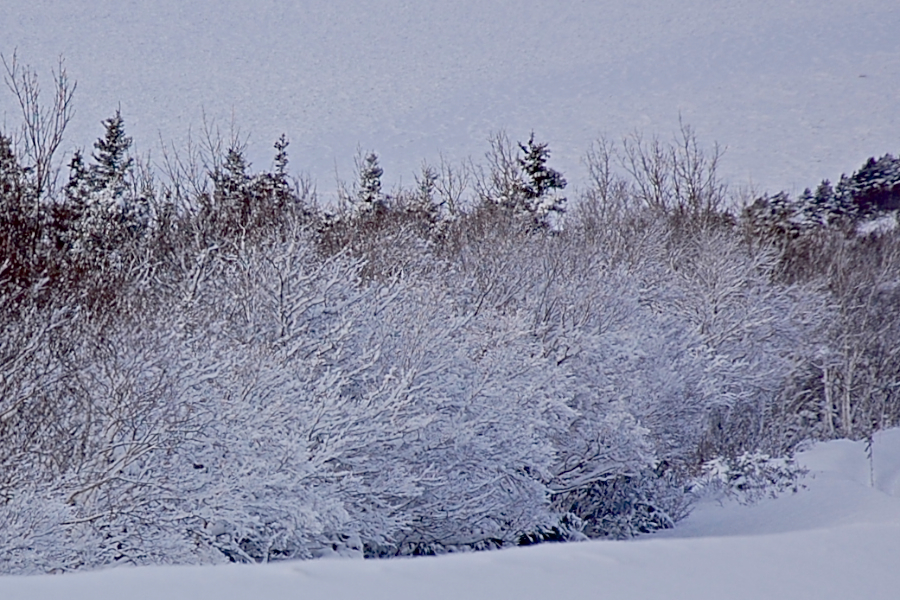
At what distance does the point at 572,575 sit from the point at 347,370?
8.51 m

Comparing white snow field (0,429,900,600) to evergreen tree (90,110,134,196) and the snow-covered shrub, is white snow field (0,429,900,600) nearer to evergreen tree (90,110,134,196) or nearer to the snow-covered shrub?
the snow-covered shrub

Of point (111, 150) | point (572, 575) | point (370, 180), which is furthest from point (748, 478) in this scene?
point (111, 150)

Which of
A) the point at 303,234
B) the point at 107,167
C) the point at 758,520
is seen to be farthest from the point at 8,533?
the point at 107,167

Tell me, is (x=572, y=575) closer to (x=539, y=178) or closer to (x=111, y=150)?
(x=539, y=178)

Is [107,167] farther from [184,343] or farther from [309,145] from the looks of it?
[184,343]

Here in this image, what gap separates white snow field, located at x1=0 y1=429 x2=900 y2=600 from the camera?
2.65 metres

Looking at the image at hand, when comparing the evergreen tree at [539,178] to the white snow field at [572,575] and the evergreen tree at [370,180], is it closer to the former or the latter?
the evergreen tree at [370,180]

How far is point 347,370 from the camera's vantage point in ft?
37.1


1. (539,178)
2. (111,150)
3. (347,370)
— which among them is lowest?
(347,370)

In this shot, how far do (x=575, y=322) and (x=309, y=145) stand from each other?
24.5 metres

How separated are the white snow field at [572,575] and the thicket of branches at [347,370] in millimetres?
Result: 5811

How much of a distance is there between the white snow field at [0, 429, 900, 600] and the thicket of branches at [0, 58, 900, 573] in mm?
5811

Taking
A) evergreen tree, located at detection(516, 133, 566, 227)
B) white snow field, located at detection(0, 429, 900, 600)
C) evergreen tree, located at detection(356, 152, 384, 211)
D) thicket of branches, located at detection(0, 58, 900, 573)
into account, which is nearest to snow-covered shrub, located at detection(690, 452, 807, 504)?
thicket of branches, located at detection(0, 58, 900, 573)

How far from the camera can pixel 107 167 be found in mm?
28906
